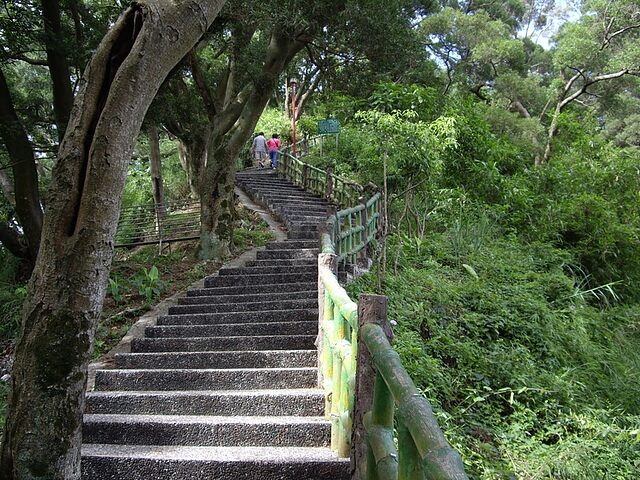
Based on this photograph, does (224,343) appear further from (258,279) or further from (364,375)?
(364,375)

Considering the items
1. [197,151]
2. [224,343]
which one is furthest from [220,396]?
[197,151]

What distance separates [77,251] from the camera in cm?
283

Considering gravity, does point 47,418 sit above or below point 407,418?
below

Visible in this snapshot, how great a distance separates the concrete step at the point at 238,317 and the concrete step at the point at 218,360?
859 mm

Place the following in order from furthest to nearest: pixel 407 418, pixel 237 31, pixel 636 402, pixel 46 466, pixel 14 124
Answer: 1. pixel 237 31
2. pixel 14 124
3. pixel 636 402
4. pixel 46 466
5. pixel 407 418

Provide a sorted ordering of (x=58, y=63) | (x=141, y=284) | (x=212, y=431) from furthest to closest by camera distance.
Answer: (x=58, y=63)
(x=141, y=284)
(x=212, y=431)

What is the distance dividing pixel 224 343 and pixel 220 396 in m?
1.12

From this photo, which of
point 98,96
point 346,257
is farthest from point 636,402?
point 98,96

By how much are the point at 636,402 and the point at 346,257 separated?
12.9 ft

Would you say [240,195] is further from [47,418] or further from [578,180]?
[47,418]

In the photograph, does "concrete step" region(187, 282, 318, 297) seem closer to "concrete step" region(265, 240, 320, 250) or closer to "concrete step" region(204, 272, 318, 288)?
"concrete step" region(204, 272, 318, 288)

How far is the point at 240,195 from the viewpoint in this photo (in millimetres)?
14742

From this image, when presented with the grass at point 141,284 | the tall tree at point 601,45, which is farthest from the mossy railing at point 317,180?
the tall tree at point 601,45

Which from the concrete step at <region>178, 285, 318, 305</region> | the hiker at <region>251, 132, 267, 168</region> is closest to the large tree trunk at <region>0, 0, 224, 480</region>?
the concrete step at <region>178, 285, 318, 305</region>
